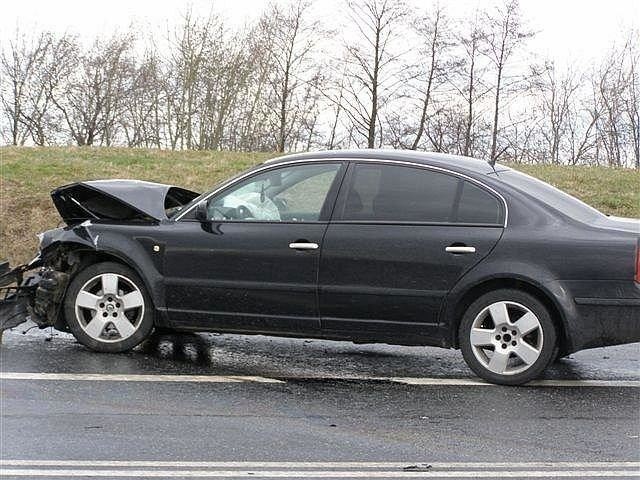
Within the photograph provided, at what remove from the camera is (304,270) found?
239 inches

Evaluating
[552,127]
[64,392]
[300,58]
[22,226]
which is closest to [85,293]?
[64,392]

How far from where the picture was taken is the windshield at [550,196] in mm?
6047

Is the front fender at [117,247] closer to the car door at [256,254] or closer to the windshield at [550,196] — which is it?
the car door at [256,254]

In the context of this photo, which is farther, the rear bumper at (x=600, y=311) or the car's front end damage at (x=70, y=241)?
the car's front end damage at (x=70, y=241)

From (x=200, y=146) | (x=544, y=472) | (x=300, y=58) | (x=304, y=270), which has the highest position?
(x=300, y=58)

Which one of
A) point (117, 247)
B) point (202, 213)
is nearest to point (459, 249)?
point (202, 213)

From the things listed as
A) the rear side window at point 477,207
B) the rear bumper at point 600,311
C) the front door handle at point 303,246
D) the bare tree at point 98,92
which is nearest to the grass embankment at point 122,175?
the front door handle at point 303,246

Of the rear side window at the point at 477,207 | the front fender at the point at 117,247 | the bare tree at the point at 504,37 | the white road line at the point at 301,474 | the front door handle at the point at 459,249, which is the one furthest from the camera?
the bare tree at the point at 504,37

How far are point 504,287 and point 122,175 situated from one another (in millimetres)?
10780

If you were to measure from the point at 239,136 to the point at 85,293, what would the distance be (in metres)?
30.0

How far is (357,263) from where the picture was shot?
5992 millimetres

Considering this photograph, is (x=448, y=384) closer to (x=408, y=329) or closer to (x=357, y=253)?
(x=408, y=329)

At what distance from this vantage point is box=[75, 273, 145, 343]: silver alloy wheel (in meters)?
6.48

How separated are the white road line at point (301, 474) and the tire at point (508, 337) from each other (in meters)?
1.55
